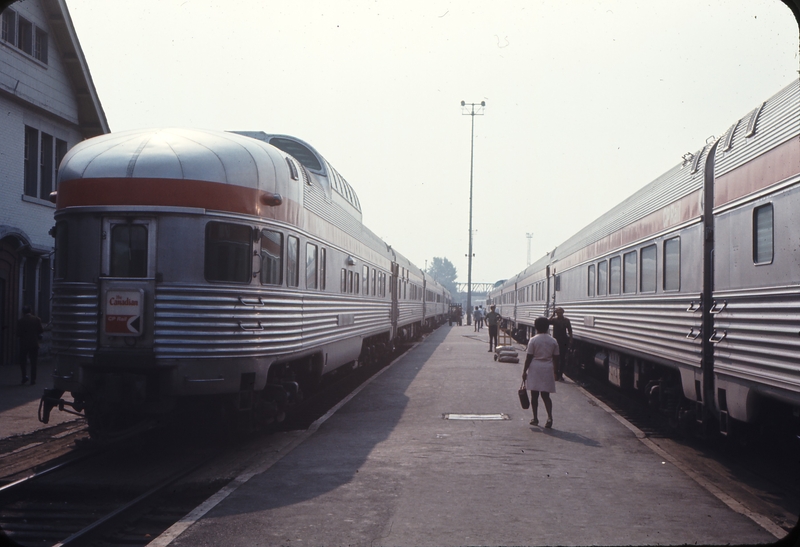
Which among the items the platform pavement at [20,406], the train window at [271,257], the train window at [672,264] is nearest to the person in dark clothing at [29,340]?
the platform pavement at [20,406]

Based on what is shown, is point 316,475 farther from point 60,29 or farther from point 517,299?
point 517,299

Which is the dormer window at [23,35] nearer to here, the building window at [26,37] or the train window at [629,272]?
the building window at [26,37]

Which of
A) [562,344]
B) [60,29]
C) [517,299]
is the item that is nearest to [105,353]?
[562,344]

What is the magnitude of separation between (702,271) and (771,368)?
2.09m

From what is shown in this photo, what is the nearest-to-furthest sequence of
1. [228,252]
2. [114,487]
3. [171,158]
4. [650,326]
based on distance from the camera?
1. [114,487]
2. [171,158]
3. [228,252]
4. [650,326]

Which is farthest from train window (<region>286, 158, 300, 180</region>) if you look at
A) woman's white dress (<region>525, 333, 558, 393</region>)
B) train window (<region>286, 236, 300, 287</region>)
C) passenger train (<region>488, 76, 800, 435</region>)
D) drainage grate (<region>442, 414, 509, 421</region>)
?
passenger train (<region>488, 76, 800, 435</region>)

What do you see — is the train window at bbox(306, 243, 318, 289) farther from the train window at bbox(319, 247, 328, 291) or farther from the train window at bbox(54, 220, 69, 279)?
the train window at bbox(54, 220, 69, 279)

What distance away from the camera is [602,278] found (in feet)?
51.3

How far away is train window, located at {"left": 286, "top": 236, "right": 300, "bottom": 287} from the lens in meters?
10.3

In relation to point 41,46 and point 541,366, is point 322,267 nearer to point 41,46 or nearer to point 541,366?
point 541,366

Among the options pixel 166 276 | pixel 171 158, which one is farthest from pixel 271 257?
pixel 171 158

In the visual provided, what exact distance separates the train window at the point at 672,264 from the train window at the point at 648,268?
0.62 m

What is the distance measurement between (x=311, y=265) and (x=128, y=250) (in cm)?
364

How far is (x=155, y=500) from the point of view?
22.9ft
